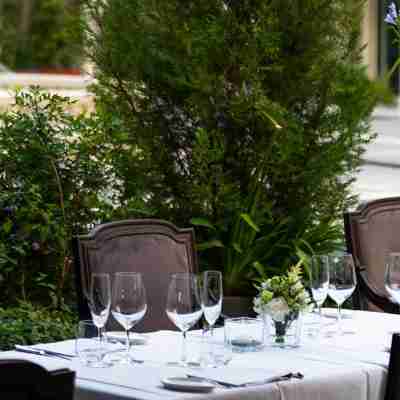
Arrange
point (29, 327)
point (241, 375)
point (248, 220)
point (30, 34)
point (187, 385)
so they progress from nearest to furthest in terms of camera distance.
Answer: point (187, 385) < point (241, 375) < point (29, 327) < point (248, 220) < point (30, 34)

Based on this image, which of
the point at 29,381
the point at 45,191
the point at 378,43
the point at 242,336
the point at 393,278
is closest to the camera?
the point at 29,381

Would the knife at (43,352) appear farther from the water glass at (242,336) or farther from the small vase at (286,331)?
the small vase at (286,331)

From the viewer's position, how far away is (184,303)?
3.46m

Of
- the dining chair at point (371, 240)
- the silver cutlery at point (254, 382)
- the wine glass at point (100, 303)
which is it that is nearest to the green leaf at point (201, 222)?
the dining chair at point (371, 240)

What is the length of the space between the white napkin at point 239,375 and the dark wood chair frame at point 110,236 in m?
1.14

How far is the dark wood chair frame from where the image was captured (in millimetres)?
4555

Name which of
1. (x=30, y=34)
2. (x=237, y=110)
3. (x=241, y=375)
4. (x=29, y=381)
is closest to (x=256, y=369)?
(x=241, y=375)

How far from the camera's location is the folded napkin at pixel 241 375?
321 cm

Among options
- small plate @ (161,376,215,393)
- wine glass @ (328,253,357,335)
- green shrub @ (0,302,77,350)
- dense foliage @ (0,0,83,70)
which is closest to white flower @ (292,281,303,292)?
wine glass @ (328,253,357,335)

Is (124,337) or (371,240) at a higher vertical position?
(371,240)

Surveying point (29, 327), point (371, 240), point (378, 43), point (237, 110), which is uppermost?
point (378, 43)

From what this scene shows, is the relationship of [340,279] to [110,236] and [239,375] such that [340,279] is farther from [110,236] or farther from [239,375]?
[110,236]

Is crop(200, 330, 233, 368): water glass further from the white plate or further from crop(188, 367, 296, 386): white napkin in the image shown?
the white plate

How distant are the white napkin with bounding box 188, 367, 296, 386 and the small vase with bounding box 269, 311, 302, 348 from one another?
0.39m
